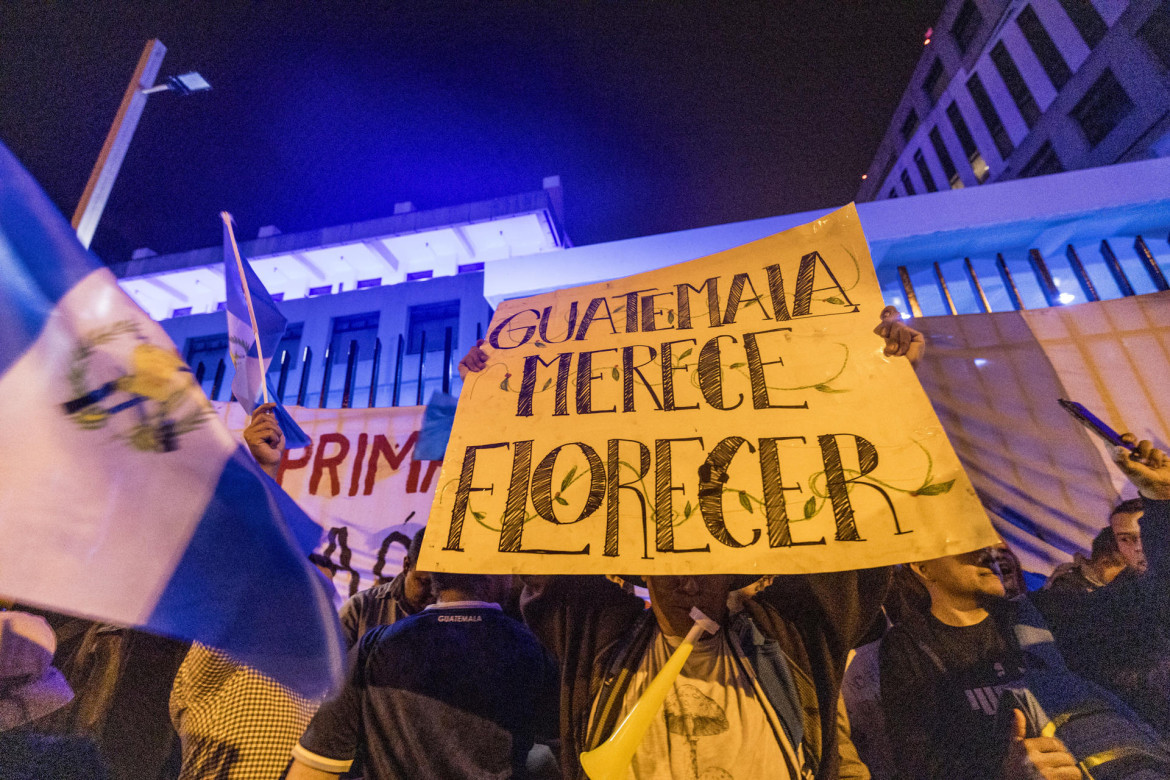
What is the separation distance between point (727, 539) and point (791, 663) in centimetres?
68

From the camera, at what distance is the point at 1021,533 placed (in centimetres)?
266

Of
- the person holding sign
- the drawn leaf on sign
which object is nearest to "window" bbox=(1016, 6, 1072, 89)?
the person holding sign

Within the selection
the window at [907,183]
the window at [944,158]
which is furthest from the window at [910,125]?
the window at [944,158]

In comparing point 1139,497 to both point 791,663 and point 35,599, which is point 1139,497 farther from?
point 35,599

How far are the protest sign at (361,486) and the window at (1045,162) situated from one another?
15532 mm

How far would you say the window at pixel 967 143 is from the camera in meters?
15.0

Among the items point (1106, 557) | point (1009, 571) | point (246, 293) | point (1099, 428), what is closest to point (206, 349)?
point (246, 293)

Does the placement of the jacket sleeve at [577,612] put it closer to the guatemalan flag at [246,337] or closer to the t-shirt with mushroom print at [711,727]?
the t-shirt with mushroom print at [711,727]

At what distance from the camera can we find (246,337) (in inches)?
107

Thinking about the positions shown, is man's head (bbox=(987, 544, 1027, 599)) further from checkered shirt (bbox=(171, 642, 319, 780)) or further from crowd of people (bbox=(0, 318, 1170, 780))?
checkered shirt (bbox=(171, 642, 319, 780))

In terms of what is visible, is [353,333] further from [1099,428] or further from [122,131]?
[1099,428]

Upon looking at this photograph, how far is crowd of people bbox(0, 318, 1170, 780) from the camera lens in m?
1.57

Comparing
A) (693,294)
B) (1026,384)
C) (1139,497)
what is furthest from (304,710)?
(1026,384)

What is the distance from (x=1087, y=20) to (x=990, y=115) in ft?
12.6
